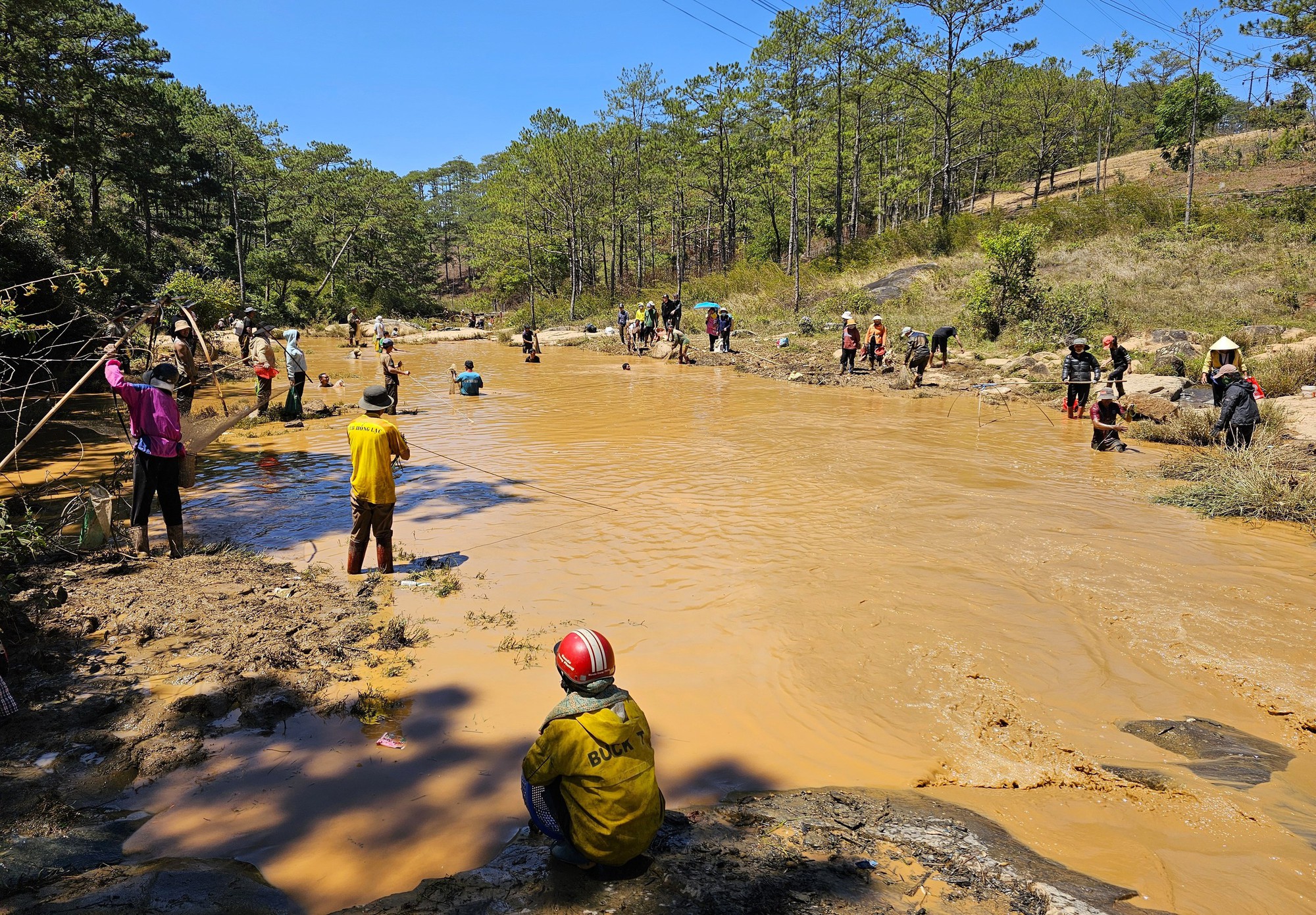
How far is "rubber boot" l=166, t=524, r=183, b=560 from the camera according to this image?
22.2ft

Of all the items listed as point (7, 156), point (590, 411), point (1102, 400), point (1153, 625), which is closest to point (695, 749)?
point (1153, 625)

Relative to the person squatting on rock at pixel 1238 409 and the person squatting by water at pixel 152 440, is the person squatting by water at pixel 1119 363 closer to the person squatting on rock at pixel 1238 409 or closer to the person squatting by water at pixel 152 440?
the person squatting on rock at pixel 1238 409

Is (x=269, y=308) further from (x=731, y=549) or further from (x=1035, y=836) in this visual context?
(x=1035, y=836)

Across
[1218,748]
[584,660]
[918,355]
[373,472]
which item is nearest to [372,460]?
[373,472]

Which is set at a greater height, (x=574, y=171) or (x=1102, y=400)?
(x=574, y=171)

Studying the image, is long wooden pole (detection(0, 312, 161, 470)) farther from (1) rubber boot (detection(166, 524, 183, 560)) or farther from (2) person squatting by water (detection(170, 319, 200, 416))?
(2) person squatting by water (detection(170, 319, 200, 416))

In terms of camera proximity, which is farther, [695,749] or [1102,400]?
[1102,400]

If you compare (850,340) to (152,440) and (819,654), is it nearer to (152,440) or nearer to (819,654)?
(819,654)

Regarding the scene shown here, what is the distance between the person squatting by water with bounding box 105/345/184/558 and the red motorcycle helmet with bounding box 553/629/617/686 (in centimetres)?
557

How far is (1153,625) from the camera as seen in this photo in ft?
19.1

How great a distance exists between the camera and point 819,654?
17.8 feet

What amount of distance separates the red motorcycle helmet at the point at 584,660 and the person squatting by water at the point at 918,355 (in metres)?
17.2

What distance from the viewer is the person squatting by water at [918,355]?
1836cm

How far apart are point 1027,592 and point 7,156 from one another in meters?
15.4
